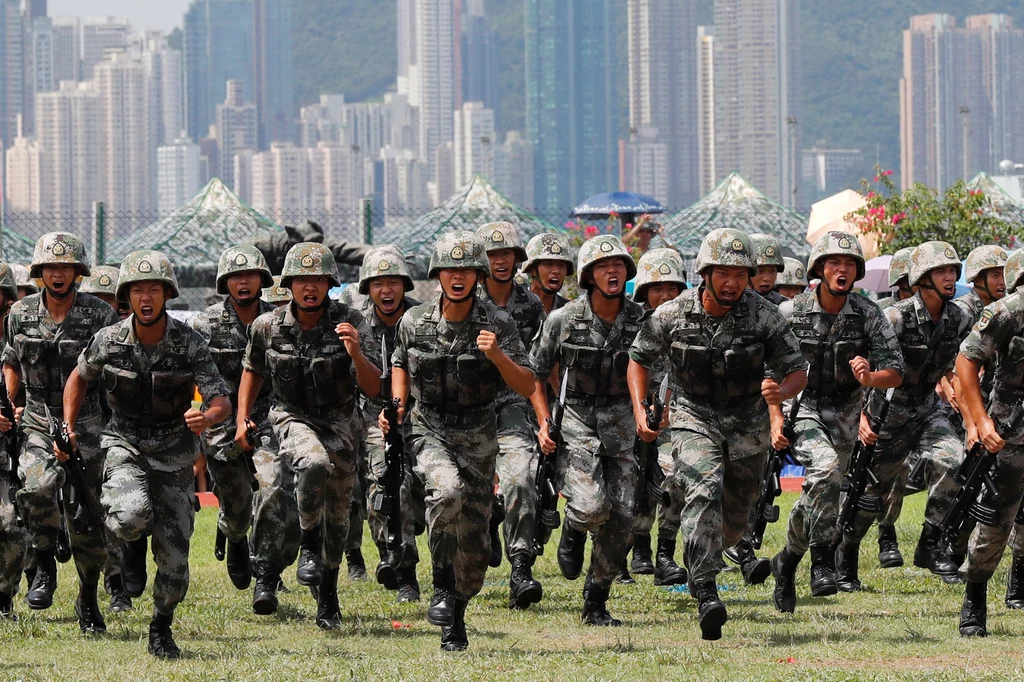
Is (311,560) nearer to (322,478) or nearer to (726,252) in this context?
(322,478)

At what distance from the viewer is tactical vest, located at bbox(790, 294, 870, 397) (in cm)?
1180

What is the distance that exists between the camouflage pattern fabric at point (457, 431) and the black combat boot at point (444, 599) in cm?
3

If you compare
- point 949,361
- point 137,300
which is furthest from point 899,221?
point 137,300

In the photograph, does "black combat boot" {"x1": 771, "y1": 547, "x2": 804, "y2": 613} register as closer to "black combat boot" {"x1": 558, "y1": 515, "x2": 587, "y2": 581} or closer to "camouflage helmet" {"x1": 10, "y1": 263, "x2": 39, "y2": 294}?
"black combat boot" {"x1": 558, "y1": 515, "x2": 587, "y2": 581}

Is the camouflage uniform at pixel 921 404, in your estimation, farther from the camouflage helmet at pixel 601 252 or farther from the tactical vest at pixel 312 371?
the tactical vest at pixel 312 371

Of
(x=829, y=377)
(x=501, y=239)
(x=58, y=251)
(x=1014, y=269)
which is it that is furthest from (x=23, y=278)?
(x=1014, y=269)

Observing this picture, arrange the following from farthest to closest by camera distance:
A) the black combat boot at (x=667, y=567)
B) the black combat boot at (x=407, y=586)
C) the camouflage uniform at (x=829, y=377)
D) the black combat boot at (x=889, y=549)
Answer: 1. the black combat boot at (x=889, y=549)
2. the black combat boot at (x=667, y=567)
3. the black combat boot at (x=407, y=586)
4. the camouflage uniform at (x=829, y=377)

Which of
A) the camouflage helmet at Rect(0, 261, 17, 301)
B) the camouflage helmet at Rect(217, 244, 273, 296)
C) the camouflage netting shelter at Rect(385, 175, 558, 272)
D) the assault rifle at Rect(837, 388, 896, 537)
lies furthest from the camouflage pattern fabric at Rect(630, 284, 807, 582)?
the camouflage netting shelter at Rect(385, 175, 558, 272)

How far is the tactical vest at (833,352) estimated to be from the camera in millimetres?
11797

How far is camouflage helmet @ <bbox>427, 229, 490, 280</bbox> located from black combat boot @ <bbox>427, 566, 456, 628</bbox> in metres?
1.59

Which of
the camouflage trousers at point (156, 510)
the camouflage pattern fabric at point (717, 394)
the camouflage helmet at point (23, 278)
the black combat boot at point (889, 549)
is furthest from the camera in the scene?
the camouflage helmet at point (23, 278)

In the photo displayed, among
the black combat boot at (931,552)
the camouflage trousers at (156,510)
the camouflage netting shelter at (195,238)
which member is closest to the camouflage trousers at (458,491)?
the camouflage trousers at (156,510)

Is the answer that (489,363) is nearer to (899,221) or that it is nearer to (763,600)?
(763,600)

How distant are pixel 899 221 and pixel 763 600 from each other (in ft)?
50.1
